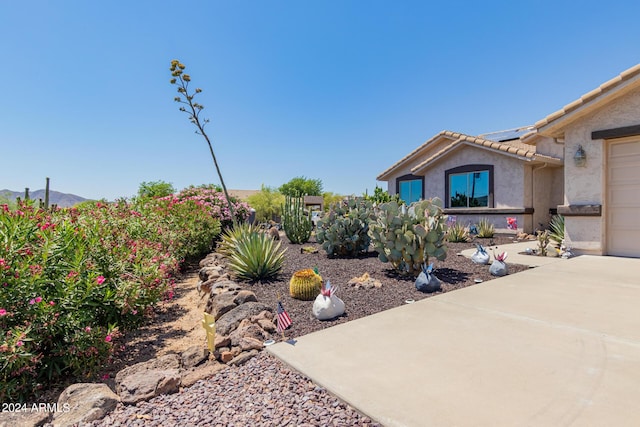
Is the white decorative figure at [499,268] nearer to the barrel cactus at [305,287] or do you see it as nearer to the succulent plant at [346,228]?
the succulent plant at [346,228]

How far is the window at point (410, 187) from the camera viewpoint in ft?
59.9

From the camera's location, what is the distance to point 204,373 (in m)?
3.14

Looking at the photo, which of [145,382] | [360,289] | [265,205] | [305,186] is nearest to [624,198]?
[360,289]

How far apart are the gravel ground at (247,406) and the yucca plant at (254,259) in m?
3.52

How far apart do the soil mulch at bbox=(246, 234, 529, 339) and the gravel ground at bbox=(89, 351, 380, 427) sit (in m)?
1.01

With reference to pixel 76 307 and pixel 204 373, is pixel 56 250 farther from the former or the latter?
pixel 204 373

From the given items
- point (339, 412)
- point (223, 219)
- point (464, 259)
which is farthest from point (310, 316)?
point (223, 219)

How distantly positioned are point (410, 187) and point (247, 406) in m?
17.6

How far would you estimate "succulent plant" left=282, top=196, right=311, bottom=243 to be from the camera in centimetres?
Answer: 1188

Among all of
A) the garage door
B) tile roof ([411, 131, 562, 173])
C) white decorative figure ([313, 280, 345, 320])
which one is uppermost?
tile roof ([411, 131, 562, 173])

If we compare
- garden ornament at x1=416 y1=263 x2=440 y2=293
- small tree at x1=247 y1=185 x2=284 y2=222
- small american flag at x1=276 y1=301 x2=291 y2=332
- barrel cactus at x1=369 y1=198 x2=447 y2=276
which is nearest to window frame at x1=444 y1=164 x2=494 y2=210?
barrel cactus at x1=369 y1=198 x2=447 y2=276

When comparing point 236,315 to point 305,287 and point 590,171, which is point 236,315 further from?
point 590,171

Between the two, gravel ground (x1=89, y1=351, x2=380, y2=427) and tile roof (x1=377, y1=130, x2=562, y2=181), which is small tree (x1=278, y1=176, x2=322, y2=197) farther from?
gravel ground (x1=89, y1=351, x2=380, y2=427)

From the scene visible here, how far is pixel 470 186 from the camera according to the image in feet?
51.1
